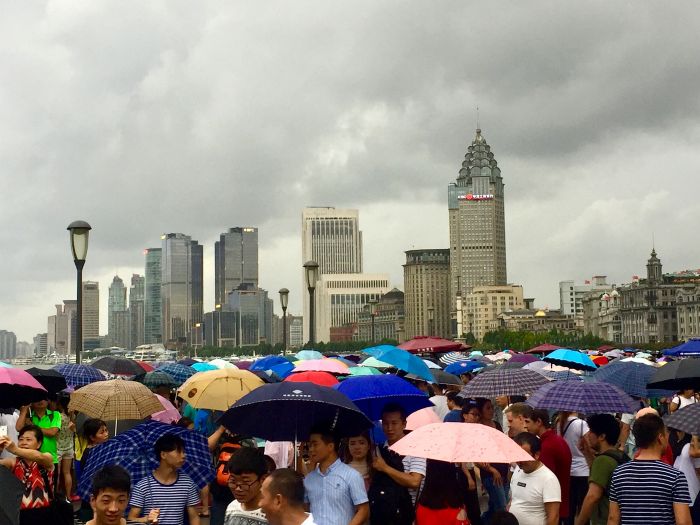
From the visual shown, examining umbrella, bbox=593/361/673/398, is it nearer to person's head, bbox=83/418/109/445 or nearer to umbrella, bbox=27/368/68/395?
person's head, bbox=83/418/109/445

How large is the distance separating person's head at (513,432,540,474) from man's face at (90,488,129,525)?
3736mm

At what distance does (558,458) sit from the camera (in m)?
10.7

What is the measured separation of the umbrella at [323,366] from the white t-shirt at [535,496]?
9246 millimetres

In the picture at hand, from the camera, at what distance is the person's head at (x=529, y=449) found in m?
9.05

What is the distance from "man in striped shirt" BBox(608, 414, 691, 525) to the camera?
25.6 feet

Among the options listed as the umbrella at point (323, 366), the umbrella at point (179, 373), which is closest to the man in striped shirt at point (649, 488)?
the umbrella at point (323, 366)

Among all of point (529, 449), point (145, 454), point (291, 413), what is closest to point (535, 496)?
point (529, 449)

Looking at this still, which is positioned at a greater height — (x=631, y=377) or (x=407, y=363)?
(x=407, y=363)

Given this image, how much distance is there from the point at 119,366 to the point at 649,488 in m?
16.7

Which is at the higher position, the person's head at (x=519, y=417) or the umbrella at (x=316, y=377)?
the umbrella at (x=316, y=377)

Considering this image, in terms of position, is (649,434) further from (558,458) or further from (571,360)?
(571,360)

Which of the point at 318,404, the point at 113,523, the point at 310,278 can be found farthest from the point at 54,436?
the point at 310,278

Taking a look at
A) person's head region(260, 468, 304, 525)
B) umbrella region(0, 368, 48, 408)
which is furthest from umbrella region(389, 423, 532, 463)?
umbrella region(0, 368, 48, 408)

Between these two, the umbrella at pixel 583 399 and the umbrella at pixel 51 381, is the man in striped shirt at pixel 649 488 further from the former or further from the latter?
the umbrella at pixel 51 381
